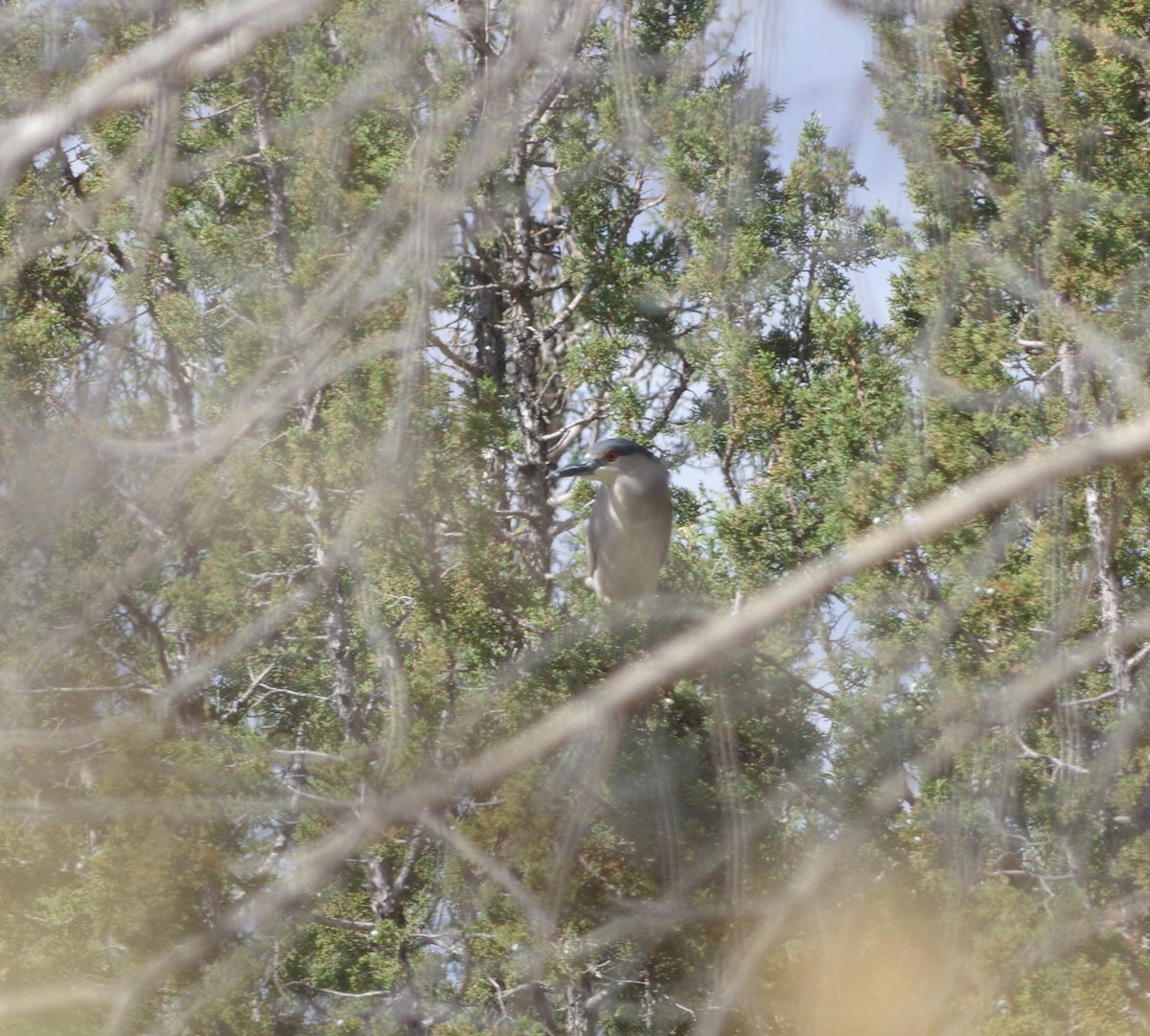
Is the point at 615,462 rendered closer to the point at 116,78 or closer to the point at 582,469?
the point at 582,469

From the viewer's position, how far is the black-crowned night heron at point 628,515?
417 centimetres

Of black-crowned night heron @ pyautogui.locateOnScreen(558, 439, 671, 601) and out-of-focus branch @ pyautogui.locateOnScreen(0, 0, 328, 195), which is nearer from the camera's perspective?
out-of-focus branch @ pyautogui.locateOnScreen(0, 0, 328, 195)

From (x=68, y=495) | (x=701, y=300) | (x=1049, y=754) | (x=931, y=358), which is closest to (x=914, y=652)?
(x=1049, y=754)

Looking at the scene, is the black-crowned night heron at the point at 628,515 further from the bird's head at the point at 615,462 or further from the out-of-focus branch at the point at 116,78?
the out-of-focus branch at the point at 116,78

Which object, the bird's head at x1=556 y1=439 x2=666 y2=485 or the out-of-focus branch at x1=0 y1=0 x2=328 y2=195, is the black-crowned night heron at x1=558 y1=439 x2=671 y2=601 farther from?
the out-of-focus branch at x1=0 y1=0 x2=328 y2=195

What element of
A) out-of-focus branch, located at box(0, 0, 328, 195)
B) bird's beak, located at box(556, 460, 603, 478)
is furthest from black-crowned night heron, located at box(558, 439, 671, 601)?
out-of-focus branch, located at box(0, 0, 328, 195)

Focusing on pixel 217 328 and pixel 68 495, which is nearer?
pixel 68 495

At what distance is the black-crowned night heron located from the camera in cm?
417

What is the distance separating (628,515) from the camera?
4.25 m

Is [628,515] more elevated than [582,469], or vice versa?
[582,469]

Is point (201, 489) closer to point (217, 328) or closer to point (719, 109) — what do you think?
point (217, 328)

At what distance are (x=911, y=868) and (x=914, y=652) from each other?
48 cm

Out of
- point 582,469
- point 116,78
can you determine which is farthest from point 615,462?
point 116,78

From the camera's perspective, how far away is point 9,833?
140 inches
